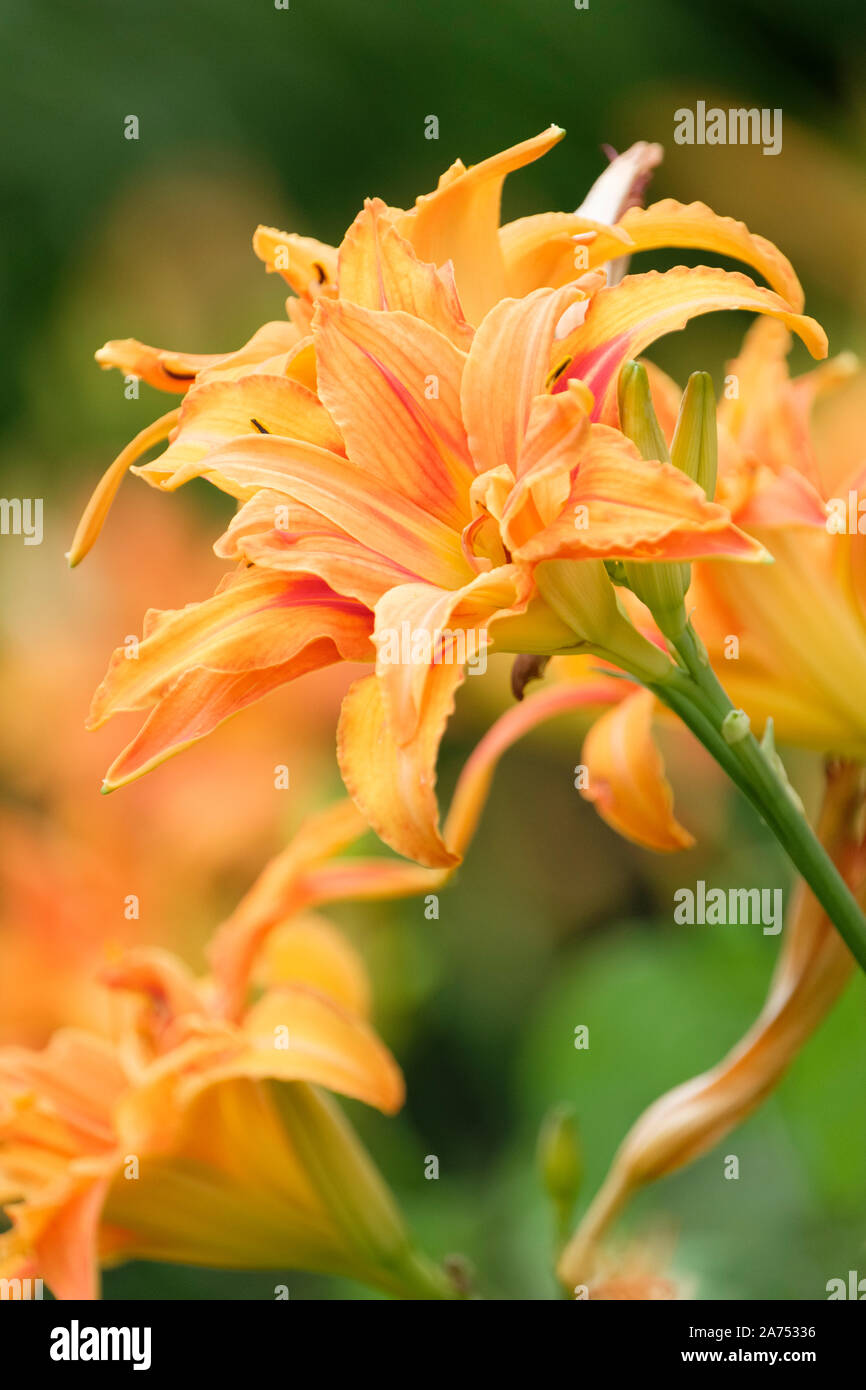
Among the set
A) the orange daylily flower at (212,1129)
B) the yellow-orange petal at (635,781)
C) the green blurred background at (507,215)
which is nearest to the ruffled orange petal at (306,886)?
the orange daylily flower at (212,1129)

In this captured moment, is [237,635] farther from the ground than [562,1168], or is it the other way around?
[237,635]

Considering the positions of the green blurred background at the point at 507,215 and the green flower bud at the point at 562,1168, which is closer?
the green flower bud at the point at 562,1168

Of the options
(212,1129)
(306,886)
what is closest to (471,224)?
(306,886)

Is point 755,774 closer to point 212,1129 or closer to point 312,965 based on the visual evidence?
point 212,1129

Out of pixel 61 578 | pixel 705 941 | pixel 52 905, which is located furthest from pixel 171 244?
pixel 705 941

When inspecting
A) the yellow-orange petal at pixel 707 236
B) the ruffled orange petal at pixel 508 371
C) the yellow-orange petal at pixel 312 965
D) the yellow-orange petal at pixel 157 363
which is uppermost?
the yellow-orange petal at pixel 707 236

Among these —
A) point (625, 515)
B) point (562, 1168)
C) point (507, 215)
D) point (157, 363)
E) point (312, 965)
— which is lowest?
point (562, 1168)

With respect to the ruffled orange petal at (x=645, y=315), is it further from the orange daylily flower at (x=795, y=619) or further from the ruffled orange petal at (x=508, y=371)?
the orange daylily flower at (x=795, y=619)

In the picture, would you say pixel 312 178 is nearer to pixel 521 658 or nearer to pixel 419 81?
pixel 419 81
